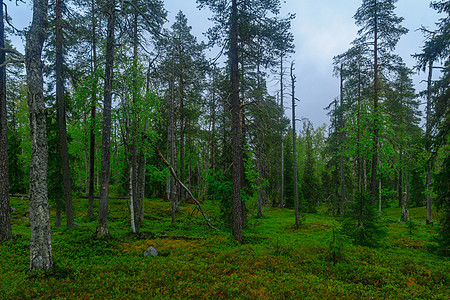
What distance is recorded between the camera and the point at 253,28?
1030 cm

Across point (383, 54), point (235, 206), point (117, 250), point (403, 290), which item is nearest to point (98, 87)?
point (117, 250)

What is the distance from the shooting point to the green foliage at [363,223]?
9906 millimetres

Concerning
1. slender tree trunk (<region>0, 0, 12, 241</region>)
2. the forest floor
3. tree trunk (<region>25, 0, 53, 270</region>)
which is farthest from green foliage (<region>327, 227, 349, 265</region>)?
slender tree trunk (<region>0, 0, 12, 241</region>)

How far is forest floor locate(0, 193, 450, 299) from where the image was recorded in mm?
5219

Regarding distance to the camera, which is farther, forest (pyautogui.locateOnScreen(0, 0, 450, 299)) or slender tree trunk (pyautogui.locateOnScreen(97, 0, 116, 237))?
slender tree trunk (pyautogui.locateOnScreen(97, 0, 116, 237))

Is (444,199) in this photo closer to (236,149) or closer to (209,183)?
(236,149)

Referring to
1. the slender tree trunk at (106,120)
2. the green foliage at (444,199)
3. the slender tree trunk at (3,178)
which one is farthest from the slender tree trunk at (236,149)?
the slender tree trunk at (3,178)

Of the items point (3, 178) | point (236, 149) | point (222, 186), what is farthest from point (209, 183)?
point (3, 178)

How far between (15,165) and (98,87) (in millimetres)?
19835

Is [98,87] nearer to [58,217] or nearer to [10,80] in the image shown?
[58,217]

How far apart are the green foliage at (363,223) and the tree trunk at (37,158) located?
36.7 ft

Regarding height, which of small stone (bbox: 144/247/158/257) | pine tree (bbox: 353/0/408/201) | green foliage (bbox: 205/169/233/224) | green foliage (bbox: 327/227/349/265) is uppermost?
pine tree (bbox: 353/0/408/201)

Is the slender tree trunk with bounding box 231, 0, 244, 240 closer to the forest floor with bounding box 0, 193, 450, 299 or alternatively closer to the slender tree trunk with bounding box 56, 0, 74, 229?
the forest floor with bounding box 0, 193, 450, 299

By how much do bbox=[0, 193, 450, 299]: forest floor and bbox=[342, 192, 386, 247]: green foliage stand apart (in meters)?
0.71
